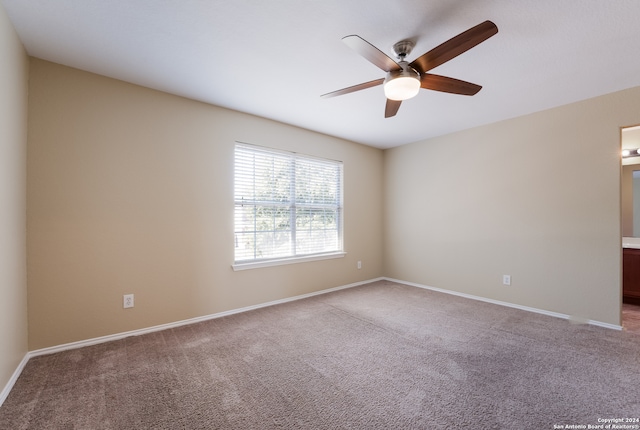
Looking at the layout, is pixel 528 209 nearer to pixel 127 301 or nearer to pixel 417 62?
pixel 417 62

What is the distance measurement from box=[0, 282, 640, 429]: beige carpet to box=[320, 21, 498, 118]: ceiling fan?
209 centimetres

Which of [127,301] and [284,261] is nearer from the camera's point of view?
[127,301]

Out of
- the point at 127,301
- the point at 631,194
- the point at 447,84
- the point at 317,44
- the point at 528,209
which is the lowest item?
the point at 127,301

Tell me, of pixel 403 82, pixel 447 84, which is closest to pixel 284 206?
pixel 403 82

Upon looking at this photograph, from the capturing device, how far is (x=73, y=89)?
238 centimetres

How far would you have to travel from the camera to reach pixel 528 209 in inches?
134

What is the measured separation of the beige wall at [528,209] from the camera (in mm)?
2885

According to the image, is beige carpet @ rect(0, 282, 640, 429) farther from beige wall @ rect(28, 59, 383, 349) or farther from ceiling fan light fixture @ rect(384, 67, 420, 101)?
ceiling fan light fixture @ rect(384, 67, 420, 101)

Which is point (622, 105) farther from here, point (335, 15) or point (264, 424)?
point (264, 424)

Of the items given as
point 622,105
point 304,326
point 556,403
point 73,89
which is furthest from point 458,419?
point 73,89

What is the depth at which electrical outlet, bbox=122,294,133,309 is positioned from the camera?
8.50 ft

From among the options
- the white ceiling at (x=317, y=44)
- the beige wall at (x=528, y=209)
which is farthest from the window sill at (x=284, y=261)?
the white ceiling at (x=317, y=44)

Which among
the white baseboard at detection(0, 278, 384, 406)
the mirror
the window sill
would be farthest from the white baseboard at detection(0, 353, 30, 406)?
the mirror

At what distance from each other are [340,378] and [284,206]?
7.56 ft
